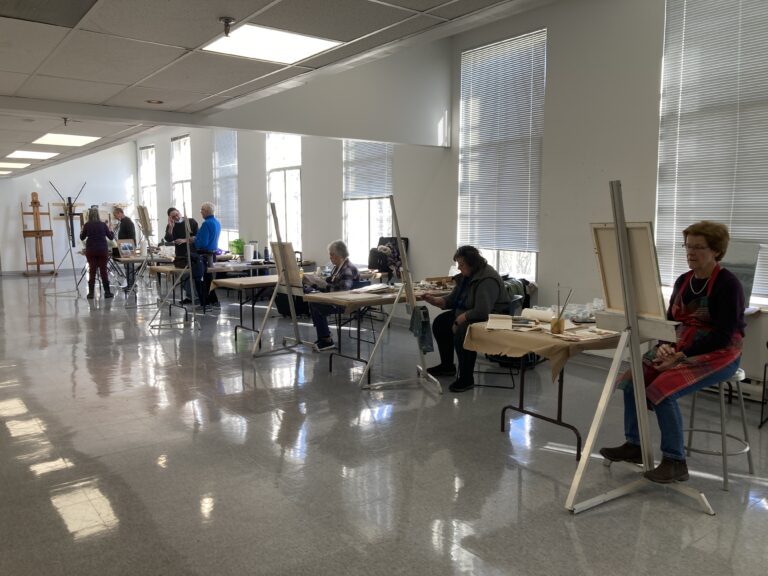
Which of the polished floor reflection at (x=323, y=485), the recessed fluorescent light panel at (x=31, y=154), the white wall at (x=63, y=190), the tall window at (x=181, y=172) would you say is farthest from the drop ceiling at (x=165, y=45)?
the white wall at (x=63, y=190)

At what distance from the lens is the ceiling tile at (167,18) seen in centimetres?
309

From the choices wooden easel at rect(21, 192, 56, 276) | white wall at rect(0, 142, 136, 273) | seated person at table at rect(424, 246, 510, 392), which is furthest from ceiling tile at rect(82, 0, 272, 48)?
wooden easel at rect(21, 192, 56, 276)

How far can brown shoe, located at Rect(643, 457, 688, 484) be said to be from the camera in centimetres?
298

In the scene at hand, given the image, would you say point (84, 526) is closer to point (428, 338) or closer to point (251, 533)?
point (251, 533)

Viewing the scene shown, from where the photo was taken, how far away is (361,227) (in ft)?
28.8

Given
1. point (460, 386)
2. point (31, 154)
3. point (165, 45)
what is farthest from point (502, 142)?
point (31, 154)

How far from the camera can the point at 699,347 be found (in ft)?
9.98

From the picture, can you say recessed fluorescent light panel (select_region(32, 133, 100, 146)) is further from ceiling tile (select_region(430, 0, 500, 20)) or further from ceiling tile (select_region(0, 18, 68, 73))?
ceiling tile (select_region(430, 0, 500, 20))

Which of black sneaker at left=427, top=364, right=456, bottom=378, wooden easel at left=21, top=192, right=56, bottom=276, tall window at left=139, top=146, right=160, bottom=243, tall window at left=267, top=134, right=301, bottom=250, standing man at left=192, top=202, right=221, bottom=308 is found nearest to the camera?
black sneaker at left=427, top=364, right=456, bottom=378

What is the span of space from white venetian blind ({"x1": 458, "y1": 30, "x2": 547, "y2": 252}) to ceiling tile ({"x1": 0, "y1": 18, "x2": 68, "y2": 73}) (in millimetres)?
4512

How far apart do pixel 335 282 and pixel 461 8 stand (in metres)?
3.27

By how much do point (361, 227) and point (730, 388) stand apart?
5.38 m

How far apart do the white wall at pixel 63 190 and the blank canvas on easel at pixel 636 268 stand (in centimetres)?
1413

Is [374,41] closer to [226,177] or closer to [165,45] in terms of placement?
[165,45]
